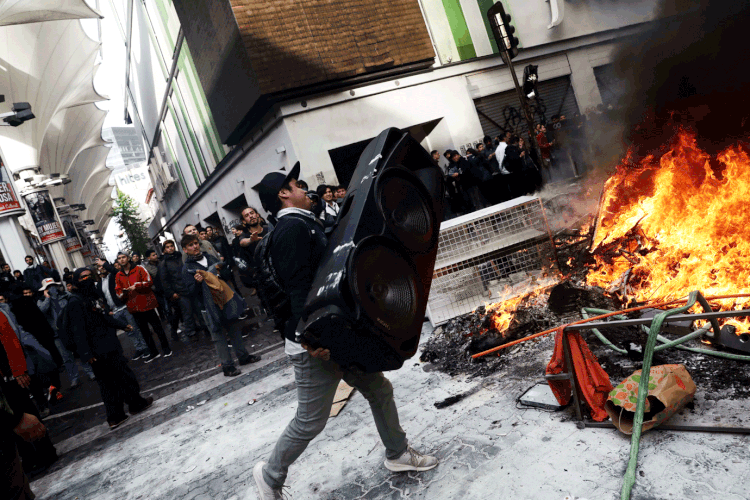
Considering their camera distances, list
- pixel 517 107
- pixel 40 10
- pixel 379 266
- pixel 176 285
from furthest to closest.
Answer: pixel 40 10 → pixel 517 107 → pixel 176 285 → pixel 379 266

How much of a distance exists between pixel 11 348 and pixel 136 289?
3595 mm

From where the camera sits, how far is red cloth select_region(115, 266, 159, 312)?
26.7 ft

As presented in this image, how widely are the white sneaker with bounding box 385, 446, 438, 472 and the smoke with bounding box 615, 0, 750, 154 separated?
14.0 feet

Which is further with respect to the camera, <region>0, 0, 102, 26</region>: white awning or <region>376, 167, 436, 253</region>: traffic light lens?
<region>0, 0, 102, 26</region>: white awning

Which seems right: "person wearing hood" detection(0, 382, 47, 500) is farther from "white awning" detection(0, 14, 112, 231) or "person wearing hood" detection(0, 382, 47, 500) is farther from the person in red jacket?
"white awning" detection(0, 14, 112, 231)

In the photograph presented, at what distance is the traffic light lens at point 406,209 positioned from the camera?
8.32 ft

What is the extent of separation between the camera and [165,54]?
59.5 feet

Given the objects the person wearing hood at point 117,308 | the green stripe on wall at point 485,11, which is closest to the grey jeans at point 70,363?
the person wearing hood at point 117,308

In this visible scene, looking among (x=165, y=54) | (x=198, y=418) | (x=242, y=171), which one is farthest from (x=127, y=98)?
(x=198, y=418)

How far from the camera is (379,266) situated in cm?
234

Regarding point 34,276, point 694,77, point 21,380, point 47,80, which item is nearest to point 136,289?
point 21,380

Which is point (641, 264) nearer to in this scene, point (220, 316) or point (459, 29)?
point (220, 316)

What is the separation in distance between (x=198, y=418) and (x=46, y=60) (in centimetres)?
2553

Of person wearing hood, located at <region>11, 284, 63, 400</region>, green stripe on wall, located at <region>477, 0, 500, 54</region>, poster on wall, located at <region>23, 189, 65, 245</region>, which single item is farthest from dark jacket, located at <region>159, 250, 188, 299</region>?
poster on wall, located at <region>23, 189, 65, 245</region>
